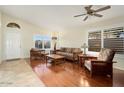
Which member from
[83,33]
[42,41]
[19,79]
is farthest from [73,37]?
[19,79]

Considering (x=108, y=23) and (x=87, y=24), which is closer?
(x=108, y=23)

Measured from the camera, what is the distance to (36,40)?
27.8 ft

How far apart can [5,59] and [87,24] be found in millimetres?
4963

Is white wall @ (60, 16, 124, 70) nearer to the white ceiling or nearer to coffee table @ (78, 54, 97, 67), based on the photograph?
the white ceiling

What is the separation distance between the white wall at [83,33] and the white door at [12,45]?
10.0 feet

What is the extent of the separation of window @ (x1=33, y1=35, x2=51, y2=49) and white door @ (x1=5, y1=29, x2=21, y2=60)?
4.06ft

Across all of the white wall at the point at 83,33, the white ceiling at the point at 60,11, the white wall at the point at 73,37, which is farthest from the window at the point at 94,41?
the white ceiling at the point at 60,11

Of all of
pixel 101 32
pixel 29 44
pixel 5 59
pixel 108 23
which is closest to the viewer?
pixel 108 23

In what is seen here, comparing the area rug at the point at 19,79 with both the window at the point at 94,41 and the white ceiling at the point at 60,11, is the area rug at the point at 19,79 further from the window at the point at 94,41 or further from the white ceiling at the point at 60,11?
the window at the point at 94,41

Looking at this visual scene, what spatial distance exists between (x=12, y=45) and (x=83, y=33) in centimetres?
424

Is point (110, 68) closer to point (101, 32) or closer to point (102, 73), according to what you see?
point (102, 73)

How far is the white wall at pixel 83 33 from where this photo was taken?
4695 millimetres

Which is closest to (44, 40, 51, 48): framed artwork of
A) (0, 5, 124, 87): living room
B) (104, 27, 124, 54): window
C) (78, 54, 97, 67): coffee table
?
(0, 5, 124, 87): living room
